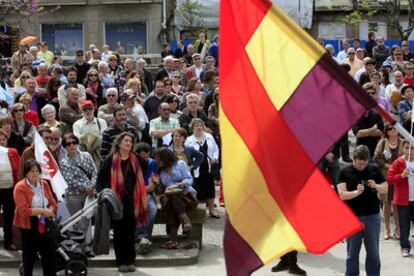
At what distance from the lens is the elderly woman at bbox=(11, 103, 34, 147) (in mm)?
13977

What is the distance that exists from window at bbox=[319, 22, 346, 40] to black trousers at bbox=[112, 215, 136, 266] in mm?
Result: 24409

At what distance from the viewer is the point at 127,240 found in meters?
12.2

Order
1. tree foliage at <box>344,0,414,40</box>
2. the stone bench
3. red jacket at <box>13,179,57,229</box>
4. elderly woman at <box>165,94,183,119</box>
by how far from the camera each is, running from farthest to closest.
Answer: tree foliage at <box>344,0,414,40</box>, elderly woman at <box>165,94,183,119</box>, the stone bench, red jacket at <box>13,179,57,229</box>

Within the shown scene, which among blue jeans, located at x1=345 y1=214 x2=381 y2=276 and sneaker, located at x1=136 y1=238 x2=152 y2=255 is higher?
blue jeans, located at x1=345 y1=214 x2=381 y2=276

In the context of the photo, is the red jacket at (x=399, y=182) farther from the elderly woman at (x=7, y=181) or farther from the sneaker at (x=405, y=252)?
the elderly woman at (x=7, y=181)

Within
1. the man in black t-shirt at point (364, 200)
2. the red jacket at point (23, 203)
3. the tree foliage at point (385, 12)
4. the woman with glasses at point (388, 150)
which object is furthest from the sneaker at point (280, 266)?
the tree foliage at point (385, 12)

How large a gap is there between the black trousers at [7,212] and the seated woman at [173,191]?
76.1 inches

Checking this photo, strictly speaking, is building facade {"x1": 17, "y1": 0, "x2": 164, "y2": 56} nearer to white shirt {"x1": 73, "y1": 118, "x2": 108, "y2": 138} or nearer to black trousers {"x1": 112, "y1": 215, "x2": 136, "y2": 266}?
white shirt {"x1": 73, "y1": 118, "x2": 108, "y2": 138}

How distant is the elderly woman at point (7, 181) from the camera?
502 inches

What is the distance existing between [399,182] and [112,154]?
3.85 metres

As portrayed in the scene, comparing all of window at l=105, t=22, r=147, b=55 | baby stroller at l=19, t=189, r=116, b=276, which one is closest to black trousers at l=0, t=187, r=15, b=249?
baby stroller at l=19, t=189, r=116, b=276

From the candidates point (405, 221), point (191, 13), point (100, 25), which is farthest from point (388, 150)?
point (100, 25)

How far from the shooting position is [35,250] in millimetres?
11312

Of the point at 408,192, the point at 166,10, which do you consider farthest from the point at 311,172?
the point at 166,10
